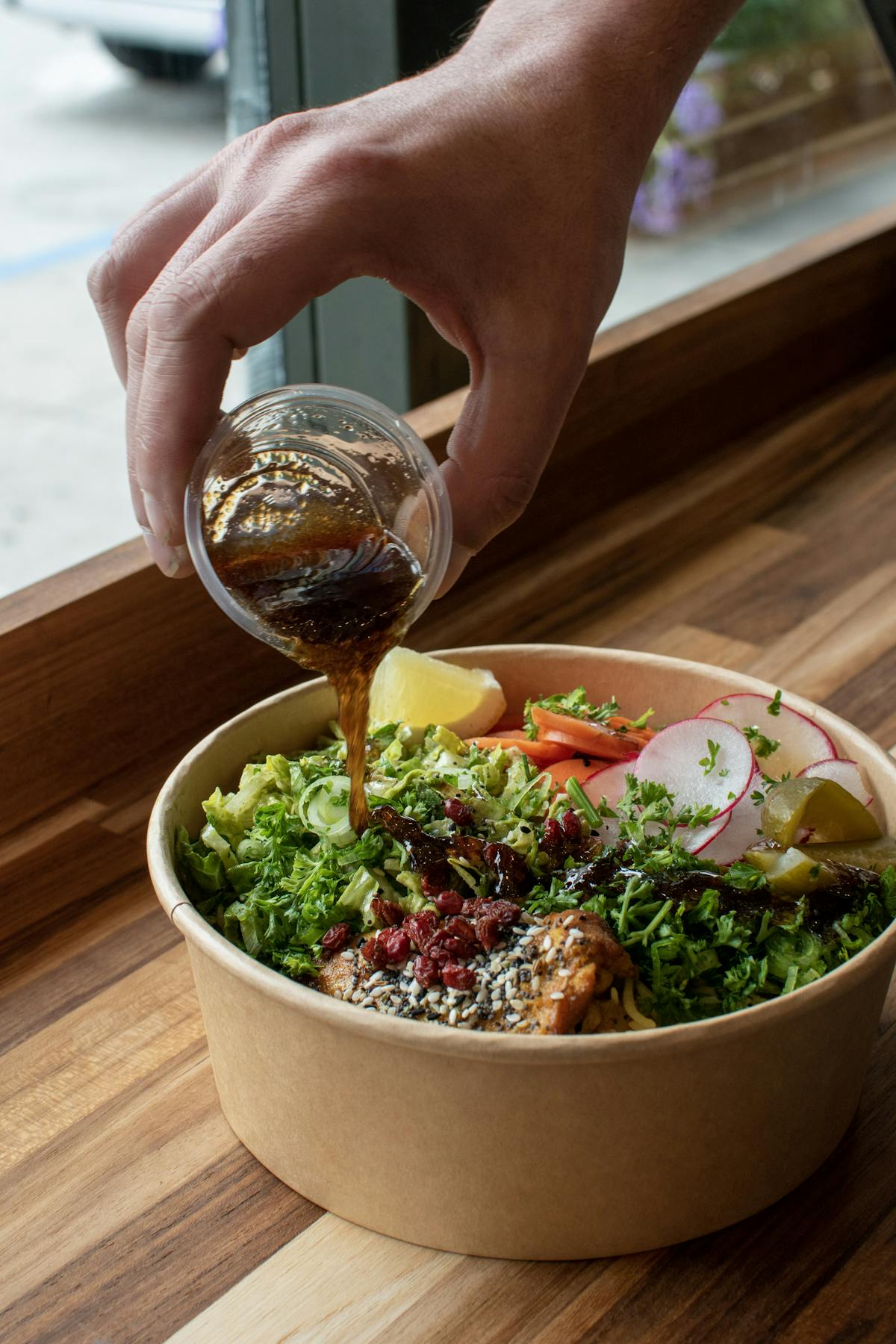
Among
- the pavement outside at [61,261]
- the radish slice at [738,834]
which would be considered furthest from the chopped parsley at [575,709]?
the pavement outside at [61,261]

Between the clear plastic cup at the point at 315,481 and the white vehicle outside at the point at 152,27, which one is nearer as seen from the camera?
the clear plastic cup at the point at 315,481

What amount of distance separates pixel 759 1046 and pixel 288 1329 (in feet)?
1.04

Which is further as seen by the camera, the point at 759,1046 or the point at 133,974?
the point at 133,974

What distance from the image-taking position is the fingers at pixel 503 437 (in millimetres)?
954

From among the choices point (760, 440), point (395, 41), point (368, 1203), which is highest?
point (395, 41)

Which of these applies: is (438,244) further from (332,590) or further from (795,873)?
(795,873)

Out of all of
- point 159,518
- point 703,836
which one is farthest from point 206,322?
point 703,836

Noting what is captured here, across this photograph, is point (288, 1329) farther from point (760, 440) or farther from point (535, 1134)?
Answer: point (760, 440)

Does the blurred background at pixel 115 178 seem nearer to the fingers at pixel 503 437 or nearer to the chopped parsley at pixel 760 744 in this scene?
the fingers at pixel 503 437

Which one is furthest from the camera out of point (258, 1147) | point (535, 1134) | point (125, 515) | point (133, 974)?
point (125, 515)

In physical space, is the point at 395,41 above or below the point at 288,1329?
above

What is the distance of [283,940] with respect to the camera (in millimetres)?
950

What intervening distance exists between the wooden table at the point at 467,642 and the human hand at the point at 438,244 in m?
0.36

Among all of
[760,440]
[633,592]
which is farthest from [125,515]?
[760,440]
